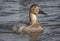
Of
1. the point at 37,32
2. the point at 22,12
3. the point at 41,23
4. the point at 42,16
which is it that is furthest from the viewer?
the point at 22,12

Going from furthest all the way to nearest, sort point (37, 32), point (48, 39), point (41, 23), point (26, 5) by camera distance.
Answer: point (26, 5), point (41, 23), point (37, 32), point (48, 39)

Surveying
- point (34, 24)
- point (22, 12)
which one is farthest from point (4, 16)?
point (34, 24)

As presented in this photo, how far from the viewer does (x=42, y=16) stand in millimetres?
23875

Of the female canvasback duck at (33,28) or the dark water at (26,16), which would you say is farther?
the female canvasback duck at (33,28)

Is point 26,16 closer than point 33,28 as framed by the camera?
No

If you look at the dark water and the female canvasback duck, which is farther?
the female canvasback duck

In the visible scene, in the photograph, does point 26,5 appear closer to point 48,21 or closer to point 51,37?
point 48,21

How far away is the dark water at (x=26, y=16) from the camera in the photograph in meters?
19.0

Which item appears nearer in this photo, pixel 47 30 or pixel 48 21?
pixel 47 30

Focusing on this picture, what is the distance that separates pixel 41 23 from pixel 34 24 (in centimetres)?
188

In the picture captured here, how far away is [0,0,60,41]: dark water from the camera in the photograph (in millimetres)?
18984

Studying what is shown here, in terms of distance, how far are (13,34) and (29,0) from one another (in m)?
11.2

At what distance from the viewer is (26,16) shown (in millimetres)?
24203

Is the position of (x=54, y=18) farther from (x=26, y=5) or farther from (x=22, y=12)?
(x=26, y=5)
